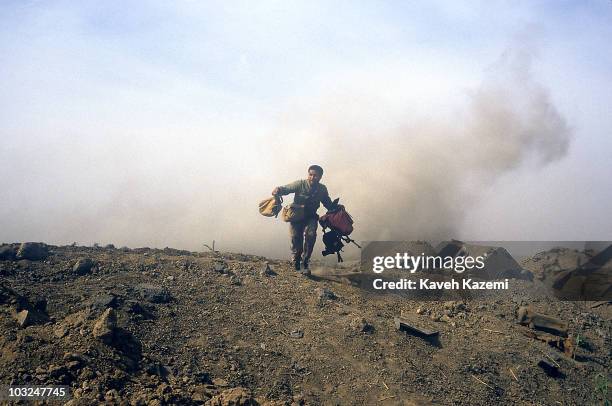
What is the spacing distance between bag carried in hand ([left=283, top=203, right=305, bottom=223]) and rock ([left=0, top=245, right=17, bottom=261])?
5.67 m

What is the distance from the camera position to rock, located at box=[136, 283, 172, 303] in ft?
25.5

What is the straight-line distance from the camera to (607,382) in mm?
7594

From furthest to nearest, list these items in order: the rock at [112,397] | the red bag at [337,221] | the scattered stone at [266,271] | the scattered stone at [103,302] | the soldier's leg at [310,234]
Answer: the red bag at [337,221]
the soldier's leg at [310,234]
the scattered stone at [266,271]
the scattered stone at [103,302]
the rock at [112,397]

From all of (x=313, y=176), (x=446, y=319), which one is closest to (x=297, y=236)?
(x=313, y=176)

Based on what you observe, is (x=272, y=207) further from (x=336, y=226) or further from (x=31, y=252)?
(x=31, y=252)

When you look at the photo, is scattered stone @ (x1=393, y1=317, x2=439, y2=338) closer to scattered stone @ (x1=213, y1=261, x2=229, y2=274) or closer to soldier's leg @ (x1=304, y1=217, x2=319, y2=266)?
soldier's leg @ (x1=304, y1=217, x2=319, y2=266)

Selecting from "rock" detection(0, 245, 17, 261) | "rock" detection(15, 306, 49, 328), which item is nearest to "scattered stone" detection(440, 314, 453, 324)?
"rock" detection(15, 306, 49, 328)

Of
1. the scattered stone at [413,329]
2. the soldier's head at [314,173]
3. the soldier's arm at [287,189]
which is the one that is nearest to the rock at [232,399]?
the scattered stone at [413,329]

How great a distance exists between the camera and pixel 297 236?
10.8m

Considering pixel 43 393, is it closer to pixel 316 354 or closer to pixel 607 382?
pixel 316 354

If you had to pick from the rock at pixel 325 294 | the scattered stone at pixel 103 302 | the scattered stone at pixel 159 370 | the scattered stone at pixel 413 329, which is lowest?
the scattered stone at pixel 159 370

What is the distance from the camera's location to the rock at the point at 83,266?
8.73 metres

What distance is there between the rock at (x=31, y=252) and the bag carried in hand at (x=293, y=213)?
5.18 metres

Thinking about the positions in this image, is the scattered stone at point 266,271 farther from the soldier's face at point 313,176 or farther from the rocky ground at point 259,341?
the soldier's face at point 313,176
